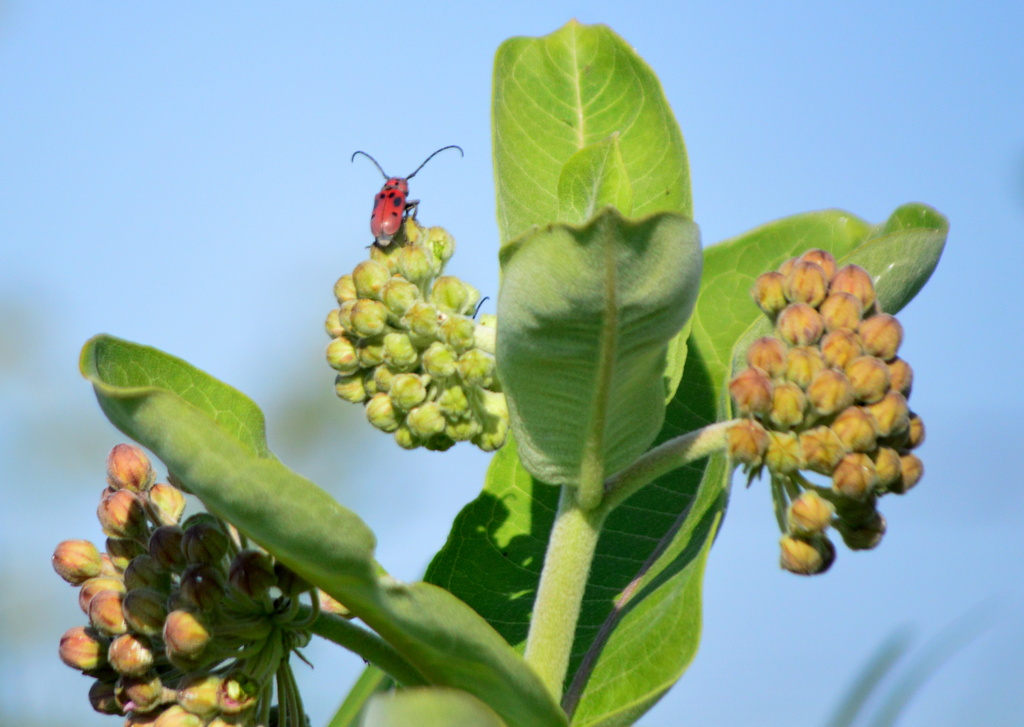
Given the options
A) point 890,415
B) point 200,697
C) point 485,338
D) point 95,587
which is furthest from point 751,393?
point 95,587

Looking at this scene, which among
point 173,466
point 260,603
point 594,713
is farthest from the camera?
point 594,713

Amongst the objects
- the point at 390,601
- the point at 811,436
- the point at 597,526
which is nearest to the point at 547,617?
the point at 597,526

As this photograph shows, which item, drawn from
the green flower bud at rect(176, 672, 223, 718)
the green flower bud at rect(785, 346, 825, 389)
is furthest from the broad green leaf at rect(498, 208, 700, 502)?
the green flower bud at rect(176, 672, 223, 718)

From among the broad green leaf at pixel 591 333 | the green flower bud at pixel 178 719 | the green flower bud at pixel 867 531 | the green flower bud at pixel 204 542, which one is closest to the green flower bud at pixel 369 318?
the broad green leaf at pixel 591 333

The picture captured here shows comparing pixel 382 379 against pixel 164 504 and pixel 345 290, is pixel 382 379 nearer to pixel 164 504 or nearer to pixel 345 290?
pixel 345 290

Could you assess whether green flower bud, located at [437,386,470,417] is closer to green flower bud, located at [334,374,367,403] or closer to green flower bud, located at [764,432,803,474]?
green flower bud, located at [334,374,367,403]

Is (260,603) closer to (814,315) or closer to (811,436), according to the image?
(811,436)
